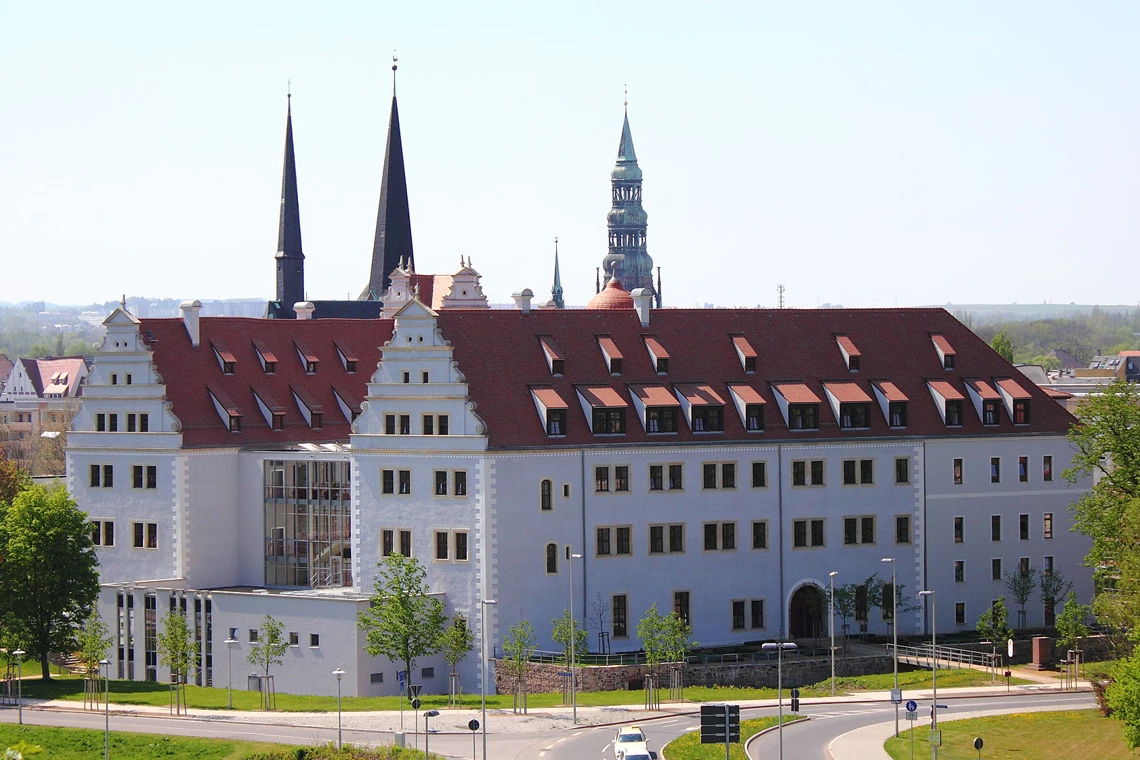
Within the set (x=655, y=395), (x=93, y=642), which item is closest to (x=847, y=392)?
(x=655, y=395)

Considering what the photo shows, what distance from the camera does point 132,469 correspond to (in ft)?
389

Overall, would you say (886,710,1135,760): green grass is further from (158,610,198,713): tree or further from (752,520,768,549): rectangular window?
(158,610,198,713): tree

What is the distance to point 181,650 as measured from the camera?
347ft

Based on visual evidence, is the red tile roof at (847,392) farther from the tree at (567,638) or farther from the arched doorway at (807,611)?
the tree at (567,638)

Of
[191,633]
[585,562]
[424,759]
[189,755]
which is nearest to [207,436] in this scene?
[191,633]

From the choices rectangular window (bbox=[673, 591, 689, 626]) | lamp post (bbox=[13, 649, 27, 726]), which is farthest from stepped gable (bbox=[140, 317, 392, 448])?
rectangular window (bbox=[673, 591, 689, 626])

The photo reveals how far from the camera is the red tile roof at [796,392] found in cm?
11481

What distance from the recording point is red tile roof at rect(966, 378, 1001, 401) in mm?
119562

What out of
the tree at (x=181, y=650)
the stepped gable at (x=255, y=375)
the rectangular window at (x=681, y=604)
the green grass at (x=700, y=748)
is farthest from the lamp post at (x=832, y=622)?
the stepped gable at (x=255, y=375)

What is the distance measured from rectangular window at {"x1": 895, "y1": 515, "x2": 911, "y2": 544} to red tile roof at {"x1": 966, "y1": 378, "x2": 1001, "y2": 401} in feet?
28.1

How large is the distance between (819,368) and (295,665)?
32.9m

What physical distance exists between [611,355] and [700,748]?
34671 mm

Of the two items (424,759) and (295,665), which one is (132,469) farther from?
(424,759)

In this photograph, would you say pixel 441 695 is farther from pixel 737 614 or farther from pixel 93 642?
pixel 93 642
